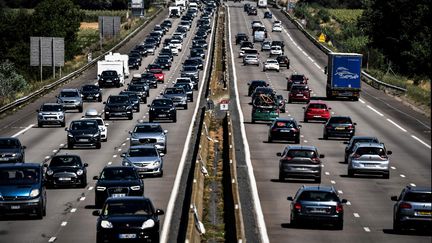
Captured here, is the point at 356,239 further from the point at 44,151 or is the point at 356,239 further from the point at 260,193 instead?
the point at 44,151

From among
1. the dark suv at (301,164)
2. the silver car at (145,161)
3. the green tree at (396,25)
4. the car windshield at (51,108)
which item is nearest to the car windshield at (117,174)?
the silver car at (145,161)

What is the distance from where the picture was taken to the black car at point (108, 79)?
106 metres


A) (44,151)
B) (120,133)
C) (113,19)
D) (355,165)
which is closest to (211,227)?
(355,165)

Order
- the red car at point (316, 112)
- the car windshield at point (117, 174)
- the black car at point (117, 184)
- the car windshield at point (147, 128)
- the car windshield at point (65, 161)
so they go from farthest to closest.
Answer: the red car at point (316, 112) → the car windshield at point (147, 128) → the car windshield at point (65, 161) → the car windshield at point (117, 174) → the black car at point (117, 184)

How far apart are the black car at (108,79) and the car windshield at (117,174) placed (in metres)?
65.2

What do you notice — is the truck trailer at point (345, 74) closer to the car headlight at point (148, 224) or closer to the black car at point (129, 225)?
the black car at point (129, 225)

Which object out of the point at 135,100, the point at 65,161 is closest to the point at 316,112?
the point at 135,100

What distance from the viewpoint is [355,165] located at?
168 ft

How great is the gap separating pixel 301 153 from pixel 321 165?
4.16 metres

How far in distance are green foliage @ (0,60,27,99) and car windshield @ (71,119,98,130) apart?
119ft

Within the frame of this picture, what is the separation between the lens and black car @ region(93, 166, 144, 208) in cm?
3994

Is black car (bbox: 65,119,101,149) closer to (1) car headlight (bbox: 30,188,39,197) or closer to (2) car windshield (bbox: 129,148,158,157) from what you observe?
(2) car windshield (bbox: 129,148,158,157)

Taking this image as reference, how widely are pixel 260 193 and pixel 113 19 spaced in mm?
121249

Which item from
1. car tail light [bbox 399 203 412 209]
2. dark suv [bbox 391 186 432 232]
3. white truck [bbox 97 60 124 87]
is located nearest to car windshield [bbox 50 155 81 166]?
dark suv [bbox 391 186 432 232]
